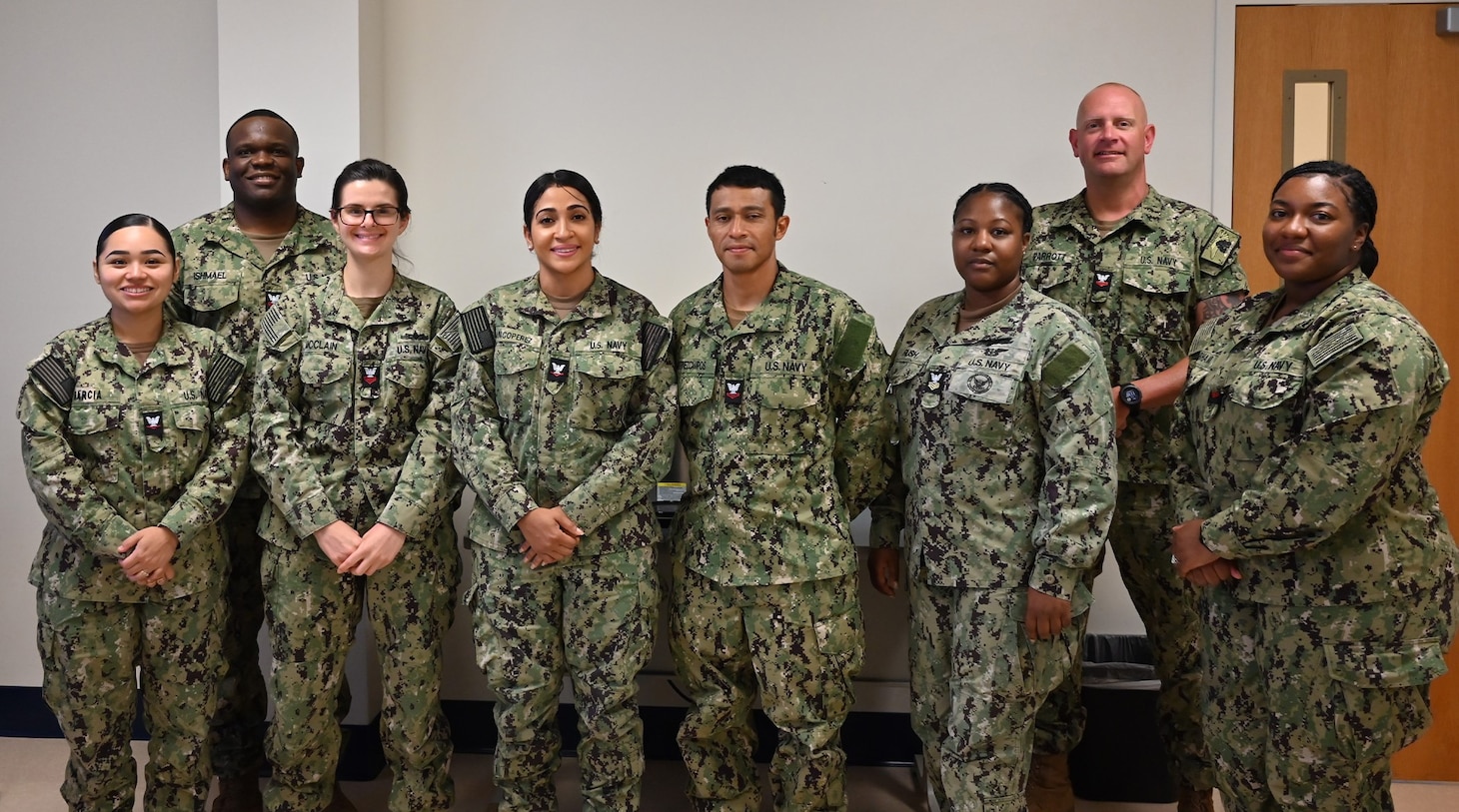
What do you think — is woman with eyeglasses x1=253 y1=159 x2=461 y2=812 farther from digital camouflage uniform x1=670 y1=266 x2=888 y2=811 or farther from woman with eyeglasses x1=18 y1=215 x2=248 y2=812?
digital camouflage uniform x1=670 y1=266 x2=888 y2=811

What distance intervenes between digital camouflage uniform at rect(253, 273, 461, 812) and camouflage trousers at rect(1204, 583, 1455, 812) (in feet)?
6.84

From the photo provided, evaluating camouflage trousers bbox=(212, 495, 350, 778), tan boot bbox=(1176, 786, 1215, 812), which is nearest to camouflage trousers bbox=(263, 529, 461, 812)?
camouflage trousers bbox=(212, 495, 350, 778)

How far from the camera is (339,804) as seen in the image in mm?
3205

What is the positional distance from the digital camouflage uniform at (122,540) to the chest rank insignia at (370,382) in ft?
1.27

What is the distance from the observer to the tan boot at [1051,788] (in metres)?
3.10

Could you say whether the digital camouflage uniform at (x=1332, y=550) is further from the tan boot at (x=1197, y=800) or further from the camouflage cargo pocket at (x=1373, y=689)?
the tan boot at (x=1197, y=800)

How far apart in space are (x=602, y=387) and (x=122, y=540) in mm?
1312

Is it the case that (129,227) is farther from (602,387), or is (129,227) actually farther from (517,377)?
(602,387)

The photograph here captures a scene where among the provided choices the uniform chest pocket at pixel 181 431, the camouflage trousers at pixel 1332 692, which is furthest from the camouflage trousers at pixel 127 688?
the camouflage trousers at pixel 1332 692

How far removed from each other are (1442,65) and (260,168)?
3.88 meters

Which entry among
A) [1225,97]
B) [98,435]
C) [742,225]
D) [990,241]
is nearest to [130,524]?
[98,435]

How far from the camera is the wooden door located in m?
3.45

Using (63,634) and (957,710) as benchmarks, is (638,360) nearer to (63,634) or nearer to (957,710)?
(957,710)

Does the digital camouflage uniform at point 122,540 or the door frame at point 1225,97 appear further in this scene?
the door frame at point 1225,97
